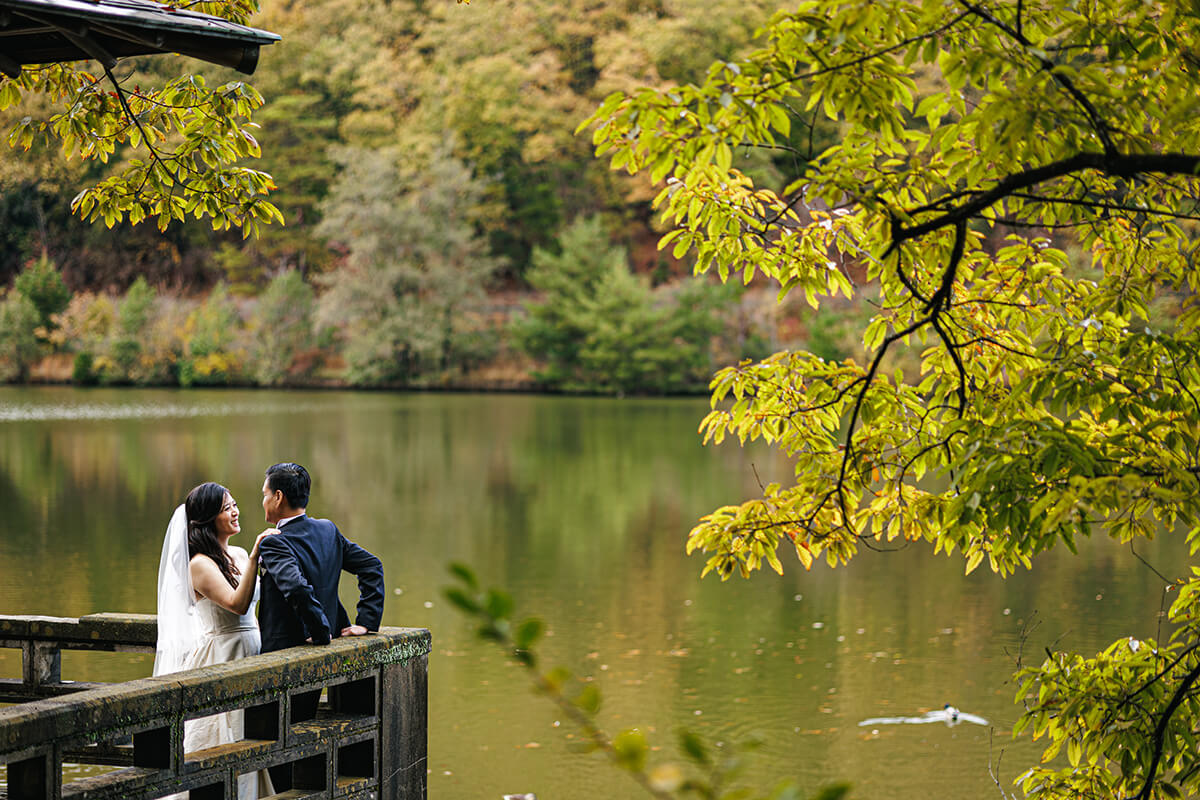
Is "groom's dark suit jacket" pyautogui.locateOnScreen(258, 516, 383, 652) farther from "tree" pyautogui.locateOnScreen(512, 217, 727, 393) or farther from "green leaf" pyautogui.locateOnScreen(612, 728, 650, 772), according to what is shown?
"tree" pyautogui.locateOnScreen(512, 217, 727, 393)

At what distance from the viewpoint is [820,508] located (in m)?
4.11

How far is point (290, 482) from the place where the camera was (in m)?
3.98

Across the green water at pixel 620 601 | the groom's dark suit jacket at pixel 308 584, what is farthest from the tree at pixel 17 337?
the groom's dark suit jacket at pixel 308 584

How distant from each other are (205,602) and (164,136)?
5.99 ft

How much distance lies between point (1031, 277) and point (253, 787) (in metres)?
3.00

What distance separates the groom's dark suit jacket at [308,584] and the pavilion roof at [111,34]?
4.68 ft

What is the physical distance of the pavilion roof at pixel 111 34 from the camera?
3102 mm

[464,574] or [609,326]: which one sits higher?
[609,326]

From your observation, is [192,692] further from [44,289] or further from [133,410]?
[44,289]

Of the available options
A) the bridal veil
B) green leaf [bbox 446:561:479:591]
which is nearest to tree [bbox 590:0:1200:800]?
the bridal veil

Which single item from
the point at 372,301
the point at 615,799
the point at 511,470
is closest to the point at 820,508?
the point at 615,799

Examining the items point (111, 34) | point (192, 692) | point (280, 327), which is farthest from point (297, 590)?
point (280, 327)

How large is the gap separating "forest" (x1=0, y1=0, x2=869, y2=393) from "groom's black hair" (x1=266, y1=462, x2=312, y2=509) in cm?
3743

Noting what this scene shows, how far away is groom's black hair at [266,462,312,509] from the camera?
13.0 feet
